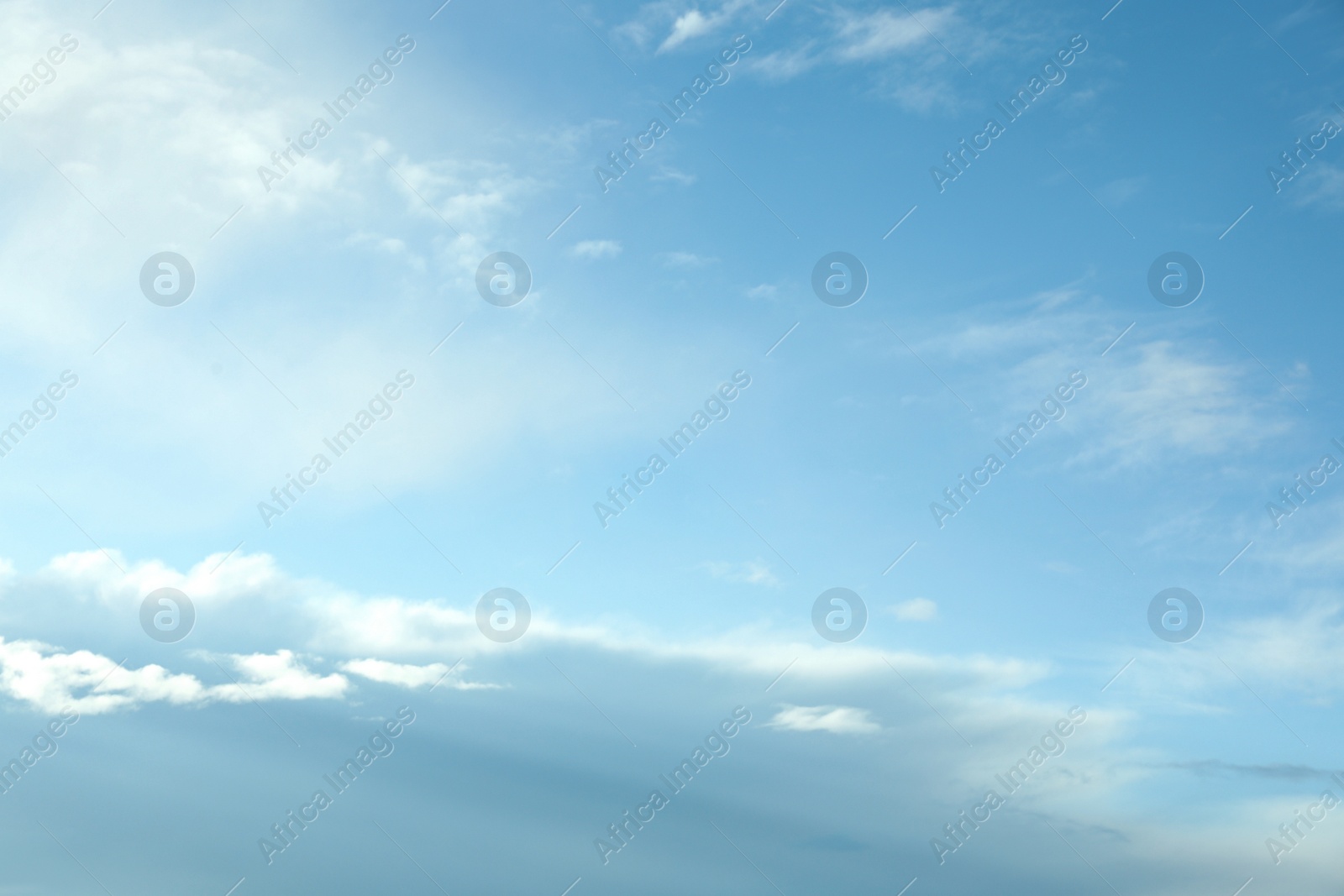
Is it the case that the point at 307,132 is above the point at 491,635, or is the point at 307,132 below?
above

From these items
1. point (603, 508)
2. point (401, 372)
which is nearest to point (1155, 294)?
point (603, 508)

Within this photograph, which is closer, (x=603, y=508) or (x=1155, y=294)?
(x=1155, y=294)

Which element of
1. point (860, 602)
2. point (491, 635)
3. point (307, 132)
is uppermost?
point (307, 132)

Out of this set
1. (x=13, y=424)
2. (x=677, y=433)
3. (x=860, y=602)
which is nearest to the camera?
(x=13, y=424)

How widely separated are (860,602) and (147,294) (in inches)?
1196

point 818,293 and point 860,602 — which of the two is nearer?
point 818,293

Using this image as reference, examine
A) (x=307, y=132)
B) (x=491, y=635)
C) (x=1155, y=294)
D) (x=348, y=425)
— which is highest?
(x=307, y=132)

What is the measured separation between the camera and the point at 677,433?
34.8 meters

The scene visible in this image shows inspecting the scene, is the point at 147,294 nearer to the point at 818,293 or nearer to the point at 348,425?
the point at 348,425

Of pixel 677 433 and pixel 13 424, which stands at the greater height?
pixel 677 433

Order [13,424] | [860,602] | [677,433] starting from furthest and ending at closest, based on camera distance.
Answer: [860,602] → [677,433] → [13,424]

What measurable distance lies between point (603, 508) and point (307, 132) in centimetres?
1792

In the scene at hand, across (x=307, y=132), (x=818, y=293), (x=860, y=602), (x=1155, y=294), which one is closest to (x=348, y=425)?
(x=307, y=132)

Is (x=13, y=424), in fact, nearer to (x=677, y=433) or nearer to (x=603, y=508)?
(x=603, y=508)
